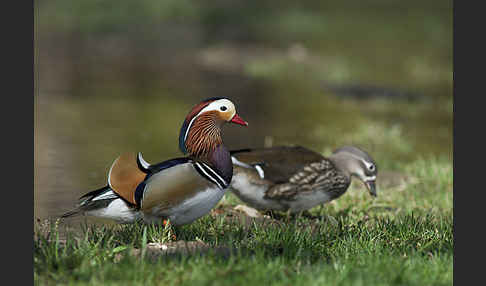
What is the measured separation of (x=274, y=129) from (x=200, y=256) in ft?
28.5

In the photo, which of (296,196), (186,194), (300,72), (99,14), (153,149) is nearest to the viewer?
(186,194)

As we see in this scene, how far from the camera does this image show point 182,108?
49.5ft

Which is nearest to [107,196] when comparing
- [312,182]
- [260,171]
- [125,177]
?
[125,177]

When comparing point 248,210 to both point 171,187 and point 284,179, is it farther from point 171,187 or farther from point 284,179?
point 171,187

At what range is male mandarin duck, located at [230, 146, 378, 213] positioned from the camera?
6.85m

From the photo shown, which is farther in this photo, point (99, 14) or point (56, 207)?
point (99, 14)

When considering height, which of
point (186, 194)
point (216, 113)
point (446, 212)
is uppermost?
point (216, 113)

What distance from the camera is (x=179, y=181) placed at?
5.20m

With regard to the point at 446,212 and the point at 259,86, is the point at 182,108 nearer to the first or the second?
the point at 259,86

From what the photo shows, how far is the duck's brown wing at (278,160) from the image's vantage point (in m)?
6.90

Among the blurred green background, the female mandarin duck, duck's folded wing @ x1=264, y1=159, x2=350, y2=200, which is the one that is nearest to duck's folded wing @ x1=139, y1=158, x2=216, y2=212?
the female mandarin duck

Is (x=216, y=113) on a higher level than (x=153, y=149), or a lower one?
higher

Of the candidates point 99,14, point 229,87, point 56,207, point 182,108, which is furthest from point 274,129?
point 99,14

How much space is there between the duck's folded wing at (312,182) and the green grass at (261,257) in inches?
20.5
